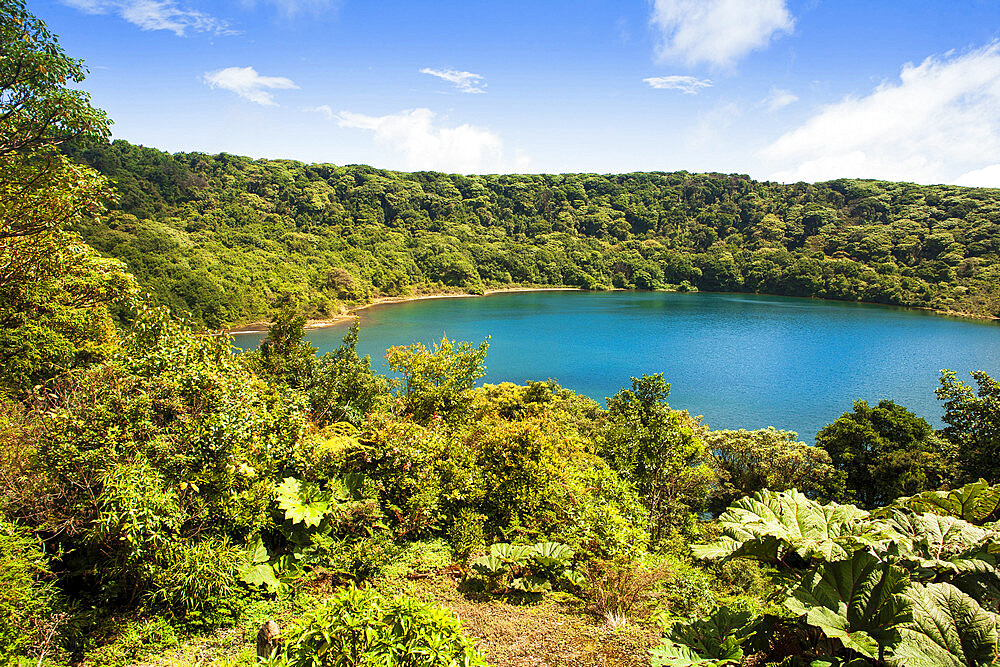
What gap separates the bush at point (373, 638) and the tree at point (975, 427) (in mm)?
19475

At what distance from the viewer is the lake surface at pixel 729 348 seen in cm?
3131

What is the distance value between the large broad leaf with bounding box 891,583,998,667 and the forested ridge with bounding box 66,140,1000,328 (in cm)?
5322

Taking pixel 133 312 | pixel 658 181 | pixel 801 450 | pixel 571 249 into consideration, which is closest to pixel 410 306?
pixel 571 249

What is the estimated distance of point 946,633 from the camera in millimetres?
2562

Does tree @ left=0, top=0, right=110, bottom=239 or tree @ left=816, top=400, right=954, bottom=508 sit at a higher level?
tree @ left=0, top=0, right=110, bottom=239

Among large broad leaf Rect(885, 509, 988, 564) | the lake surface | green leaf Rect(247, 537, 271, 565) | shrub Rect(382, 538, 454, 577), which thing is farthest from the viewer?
the lake surface

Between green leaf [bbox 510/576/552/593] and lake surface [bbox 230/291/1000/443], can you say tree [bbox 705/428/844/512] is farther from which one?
green leaf [bbox 510/576/552/593]

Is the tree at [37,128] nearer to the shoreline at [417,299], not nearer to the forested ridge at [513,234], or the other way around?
the shoreline at [417,299]

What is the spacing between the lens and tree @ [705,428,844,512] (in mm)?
17141

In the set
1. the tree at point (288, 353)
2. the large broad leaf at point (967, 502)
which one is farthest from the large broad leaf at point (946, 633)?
the tree at point (288, 353)

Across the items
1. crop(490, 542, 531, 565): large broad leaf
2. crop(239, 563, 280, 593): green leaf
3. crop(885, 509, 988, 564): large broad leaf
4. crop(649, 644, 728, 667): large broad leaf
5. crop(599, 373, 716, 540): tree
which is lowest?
crop(599, 373, 716, 540): tree

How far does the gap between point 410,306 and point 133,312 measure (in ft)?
227

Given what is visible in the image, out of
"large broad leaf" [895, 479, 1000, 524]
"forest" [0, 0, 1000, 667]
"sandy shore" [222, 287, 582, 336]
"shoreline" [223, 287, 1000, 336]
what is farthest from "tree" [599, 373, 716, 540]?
"shoreline" [223, 287, 1000, 336]

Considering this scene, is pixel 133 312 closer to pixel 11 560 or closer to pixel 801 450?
pixel 11 560
